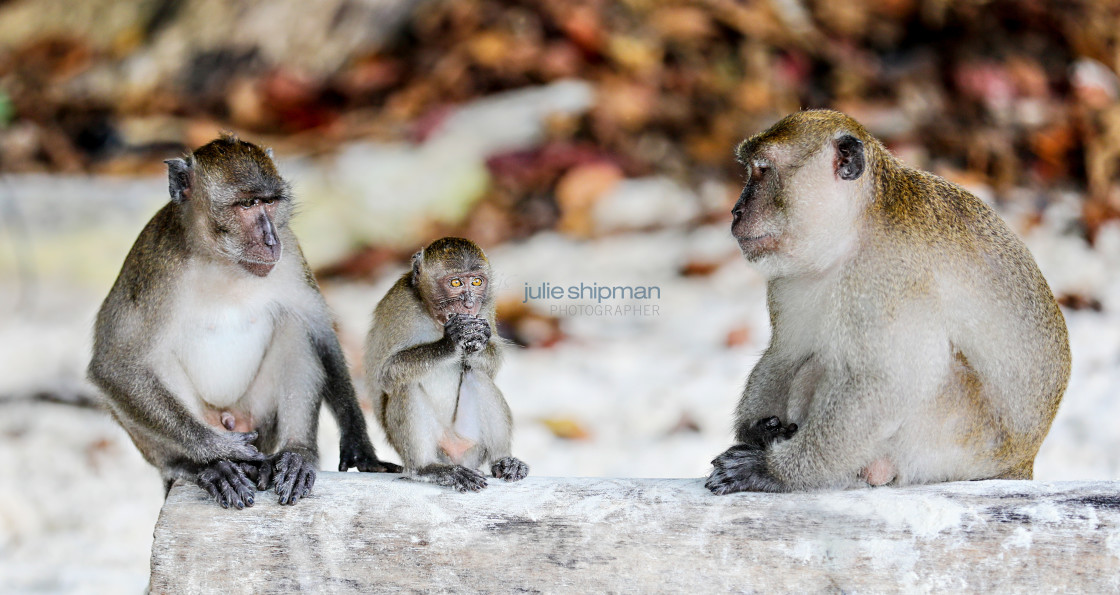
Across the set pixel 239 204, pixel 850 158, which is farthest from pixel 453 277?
pixel 850 158

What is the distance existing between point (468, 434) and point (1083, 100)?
20.5 ft

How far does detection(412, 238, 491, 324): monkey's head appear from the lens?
4.46m

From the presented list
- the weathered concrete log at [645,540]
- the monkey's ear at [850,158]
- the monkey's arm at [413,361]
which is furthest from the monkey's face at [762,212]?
the monkey's arm at [413,361]

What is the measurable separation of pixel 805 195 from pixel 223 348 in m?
2.36

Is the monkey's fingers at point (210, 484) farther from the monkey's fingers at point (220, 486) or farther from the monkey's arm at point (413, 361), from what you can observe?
the monkey's arm at point (413, 361)

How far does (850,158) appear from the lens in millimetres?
3941

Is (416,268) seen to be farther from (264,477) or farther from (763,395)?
(763,395)

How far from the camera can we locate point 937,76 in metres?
9.57

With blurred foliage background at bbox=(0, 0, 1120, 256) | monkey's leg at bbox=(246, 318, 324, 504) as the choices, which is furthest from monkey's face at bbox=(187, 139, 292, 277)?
blurred foliage background at bbox=(0, 0, 1120, 256)

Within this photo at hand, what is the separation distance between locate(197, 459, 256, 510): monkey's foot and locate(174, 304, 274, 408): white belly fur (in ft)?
1.98

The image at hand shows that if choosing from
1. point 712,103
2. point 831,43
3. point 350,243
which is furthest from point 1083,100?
point 350,243

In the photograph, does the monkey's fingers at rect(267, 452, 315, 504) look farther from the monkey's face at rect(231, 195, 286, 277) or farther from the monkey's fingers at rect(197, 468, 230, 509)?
the monkey's face at rect(231, 195, 286, 277)

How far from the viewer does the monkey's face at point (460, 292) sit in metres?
4.46

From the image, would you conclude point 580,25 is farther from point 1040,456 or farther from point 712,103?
point 1040,456
